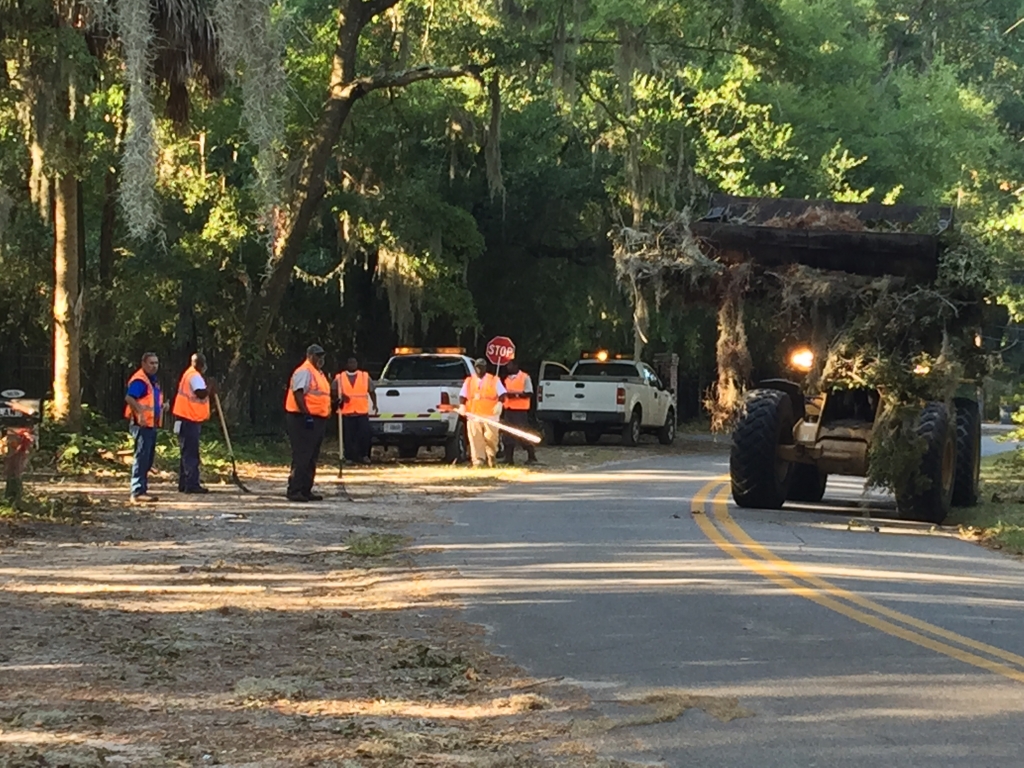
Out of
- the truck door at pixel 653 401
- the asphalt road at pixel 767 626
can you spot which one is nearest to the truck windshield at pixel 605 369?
the truck door at pixel 653 401

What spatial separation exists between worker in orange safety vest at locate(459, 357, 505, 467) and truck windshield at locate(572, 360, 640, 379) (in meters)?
8.87

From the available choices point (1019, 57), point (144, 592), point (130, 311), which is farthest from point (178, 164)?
point (1019, 57)

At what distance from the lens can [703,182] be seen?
3281cm

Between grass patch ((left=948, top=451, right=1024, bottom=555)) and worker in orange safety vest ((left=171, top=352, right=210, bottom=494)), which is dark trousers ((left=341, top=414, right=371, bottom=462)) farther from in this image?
grass patch ((left=948, top=451, right=1024, bottom=555))

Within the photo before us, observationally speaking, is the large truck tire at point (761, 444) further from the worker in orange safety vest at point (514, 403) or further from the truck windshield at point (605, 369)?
the truck windshield at point (605, 369)

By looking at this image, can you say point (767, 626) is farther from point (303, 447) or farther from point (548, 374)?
point (548, 374)

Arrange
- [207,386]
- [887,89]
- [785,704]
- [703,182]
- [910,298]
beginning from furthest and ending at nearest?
[887,89], [703,182], [207,386], [910,298], [785,704]

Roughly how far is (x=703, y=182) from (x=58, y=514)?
2014cm

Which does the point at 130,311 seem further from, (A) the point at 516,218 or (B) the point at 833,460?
(B) the point at 833,460

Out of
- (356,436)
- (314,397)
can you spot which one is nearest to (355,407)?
(356,436)

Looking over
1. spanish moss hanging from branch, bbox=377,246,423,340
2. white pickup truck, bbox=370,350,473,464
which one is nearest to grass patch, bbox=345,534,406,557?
white pickup truck, bbox=370,350,473,464

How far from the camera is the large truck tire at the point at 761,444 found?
16.9m

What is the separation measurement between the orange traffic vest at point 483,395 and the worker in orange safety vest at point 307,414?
20.6ft

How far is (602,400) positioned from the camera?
3272cm
